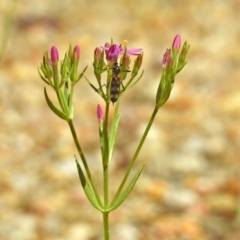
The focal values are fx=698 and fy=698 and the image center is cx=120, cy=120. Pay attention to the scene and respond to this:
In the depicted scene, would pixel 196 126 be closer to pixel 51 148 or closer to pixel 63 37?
pixel 51 148

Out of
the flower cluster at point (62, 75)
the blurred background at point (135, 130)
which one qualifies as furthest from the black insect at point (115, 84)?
the blurred background at point (135, 130)

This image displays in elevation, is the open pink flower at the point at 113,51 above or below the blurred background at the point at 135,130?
below

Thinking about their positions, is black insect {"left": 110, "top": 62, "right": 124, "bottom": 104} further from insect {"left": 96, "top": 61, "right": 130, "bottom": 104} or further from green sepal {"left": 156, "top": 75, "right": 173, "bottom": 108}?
green sepal {"left": 156, "top": 75, "right": 173, "bottom": 108}

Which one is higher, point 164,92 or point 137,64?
point 137,64

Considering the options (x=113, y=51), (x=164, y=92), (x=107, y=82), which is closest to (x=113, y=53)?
(x=113, y=51)

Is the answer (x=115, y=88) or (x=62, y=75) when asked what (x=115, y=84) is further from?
(x=62, y=75)

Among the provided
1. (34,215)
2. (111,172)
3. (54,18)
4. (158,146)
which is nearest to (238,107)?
(158,146)

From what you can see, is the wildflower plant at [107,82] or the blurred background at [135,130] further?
the blurred background at [135,130]

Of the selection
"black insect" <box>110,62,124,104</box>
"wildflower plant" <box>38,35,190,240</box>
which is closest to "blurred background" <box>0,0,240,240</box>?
"wildflower plant" <box>38,35,190,240</box>

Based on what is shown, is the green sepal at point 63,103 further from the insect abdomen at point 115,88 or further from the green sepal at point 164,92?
the green sepal at point 164,92
